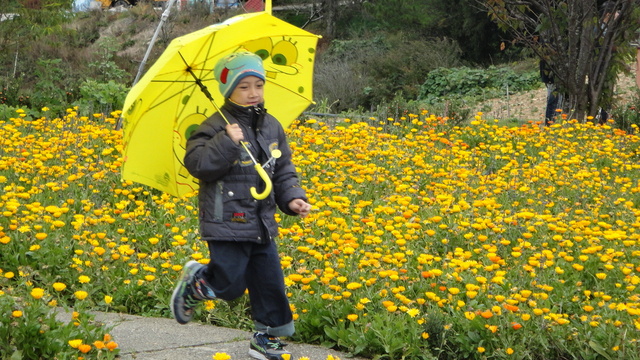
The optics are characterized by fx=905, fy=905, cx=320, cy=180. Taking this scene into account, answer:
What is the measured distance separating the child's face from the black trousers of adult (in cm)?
62

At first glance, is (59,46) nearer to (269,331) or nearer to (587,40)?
(587,40)

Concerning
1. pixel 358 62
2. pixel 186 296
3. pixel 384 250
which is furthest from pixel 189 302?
pixel 358 62

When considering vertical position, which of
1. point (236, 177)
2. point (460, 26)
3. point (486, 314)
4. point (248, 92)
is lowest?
point (486, 314)

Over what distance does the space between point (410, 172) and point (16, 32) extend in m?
11.7

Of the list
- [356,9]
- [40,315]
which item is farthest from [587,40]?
[356,9]

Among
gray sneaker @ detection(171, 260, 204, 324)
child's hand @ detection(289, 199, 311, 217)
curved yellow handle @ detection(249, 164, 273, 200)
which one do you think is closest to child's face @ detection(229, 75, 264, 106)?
curved yellow handle @ detection(249, 164, 273, 200)

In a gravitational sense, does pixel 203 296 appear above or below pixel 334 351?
above

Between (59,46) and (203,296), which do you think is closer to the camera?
(203,296)

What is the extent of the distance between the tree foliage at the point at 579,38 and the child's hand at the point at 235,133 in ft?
22.2

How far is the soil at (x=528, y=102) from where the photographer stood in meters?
15.0

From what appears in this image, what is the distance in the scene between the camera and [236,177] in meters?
3.91

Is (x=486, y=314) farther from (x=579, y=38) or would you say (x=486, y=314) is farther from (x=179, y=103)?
(x=579, y=38)

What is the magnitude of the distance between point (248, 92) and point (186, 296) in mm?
958

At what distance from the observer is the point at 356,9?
105ft
